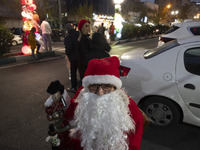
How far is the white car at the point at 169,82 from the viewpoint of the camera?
7.83 feet

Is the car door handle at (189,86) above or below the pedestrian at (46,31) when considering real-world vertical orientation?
below

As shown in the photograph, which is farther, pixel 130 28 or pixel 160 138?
pixel 130 28

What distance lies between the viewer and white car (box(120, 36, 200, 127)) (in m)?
2.39

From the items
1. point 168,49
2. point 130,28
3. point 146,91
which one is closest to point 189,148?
point 146,91

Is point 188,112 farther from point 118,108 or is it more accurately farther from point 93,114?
point 93,114

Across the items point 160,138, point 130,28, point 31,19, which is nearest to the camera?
point 160,138

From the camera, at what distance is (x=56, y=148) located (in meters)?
1.24

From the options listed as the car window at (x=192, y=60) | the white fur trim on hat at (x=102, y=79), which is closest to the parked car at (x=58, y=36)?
the car window at (x=192, y=60)

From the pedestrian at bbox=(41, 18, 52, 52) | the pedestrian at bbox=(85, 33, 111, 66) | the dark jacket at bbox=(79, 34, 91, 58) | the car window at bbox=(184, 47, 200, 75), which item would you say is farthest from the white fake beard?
the pedestrian at bbox=(41, 18, 52, 52)

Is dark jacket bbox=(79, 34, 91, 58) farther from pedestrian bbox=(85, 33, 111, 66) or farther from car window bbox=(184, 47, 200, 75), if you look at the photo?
car window bbox=(184, 47, 200, 75)

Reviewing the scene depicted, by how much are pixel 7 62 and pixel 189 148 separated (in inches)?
316

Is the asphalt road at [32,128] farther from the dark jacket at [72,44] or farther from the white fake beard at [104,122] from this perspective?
the white fake beard at [104,122]

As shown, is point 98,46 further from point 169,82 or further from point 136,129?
point 136,129

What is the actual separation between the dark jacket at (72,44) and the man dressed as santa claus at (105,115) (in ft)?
8.97
